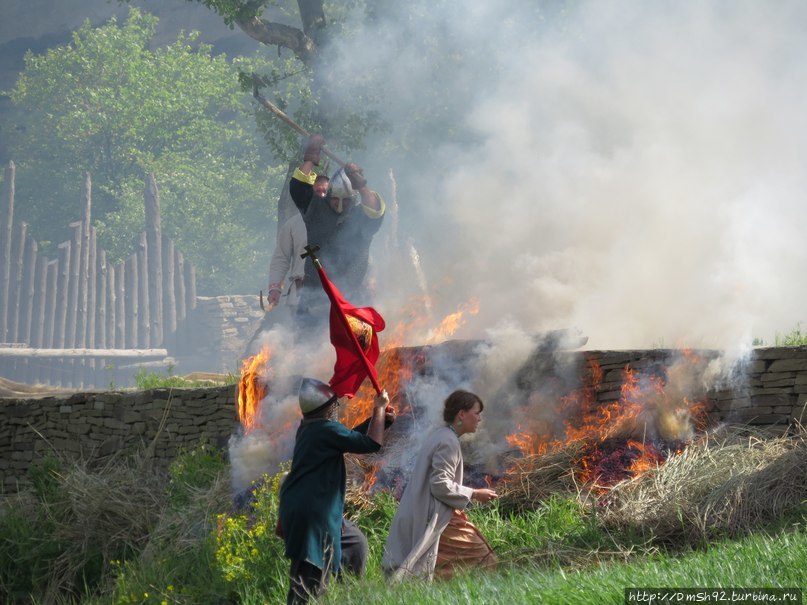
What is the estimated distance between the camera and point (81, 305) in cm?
2477

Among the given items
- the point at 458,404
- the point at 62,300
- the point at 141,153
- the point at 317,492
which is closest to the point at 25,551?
the point at 317,492

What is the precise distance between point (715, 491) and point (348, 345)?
267cm

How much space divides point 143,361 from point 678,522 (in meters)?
20.3

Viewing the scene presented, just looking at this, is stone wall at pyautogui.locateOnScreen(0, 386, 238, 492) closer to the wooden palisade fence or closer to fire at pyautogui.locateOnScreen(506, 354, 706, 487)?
fire at pyautogui.locateOnScreen(506, 354, 706, 487)

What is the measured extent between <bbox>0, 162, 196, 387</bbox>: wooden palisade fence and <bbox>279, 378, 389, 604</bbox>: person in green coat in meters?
19.1

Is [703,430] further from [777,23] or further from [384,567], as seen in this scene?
[777,23]

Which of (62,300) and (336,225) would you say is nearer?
(336,225)

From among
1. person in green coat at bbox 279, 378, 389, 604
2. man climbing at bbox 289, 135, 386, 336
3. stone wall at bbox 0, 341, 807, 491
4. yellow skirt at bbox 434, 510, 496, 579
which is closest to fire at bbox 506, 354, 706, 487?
stone wall at bbox 0, 341, 807, 491

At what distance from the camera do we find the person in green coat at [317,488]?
5922mm

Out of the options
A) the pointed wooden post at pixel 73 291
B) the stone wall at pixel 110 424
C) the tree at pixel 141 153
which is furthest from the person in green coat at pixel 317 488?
the tree at pixel 141 153

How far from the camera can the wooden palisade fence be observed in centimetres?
2445

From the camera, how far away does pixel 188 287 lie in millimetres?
26859

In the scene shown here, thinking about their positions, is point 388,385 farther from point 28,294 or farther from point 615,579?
point 28,294

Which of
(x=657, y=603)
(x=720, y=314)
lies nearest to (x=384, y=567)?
(x=657, y=603)
